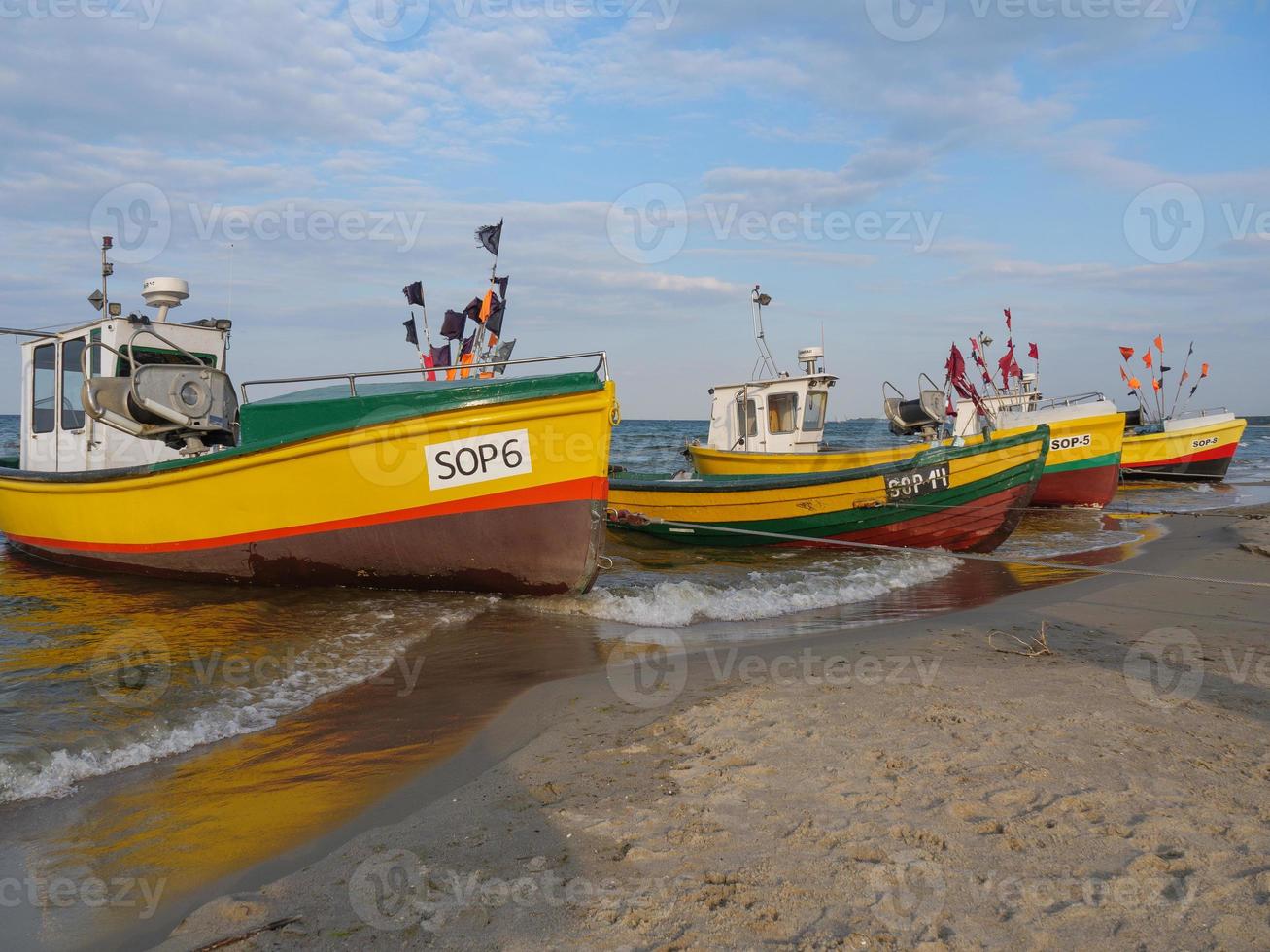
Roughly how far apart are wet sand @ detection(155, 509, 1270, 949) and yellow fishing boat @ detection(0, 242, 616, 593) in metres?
2.52

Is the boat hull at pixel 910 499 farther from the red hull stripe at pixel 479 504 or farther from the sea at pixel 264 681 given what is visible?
the red hull stripe at pixel 479 504

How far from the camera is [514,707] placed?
4.83m

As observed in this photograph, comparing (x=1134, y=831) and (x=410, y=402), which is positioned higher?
(x=410, y=402)

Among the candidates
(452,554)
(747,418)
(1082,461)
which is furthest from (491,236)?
(1082,461)

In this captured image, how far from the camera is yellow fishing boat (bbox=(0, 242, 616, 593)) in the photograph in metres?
7.25

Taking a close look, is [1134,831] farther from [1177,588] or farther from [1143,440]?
[1143,440]

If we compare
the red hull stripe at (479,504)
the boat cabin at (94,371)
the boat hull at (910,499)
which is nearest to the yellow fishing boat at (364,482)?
the red hull stripe at (479,504)

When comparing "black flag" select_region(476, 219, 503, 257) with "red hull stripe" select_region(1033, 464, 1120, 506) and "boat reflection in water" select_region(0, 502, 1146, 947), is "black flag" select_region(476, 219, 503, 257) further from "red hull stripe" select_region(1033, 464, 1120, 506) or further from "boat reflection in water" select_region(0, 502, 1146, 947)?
"red hull stripe" select_region(1033, 464, 1120, 506)

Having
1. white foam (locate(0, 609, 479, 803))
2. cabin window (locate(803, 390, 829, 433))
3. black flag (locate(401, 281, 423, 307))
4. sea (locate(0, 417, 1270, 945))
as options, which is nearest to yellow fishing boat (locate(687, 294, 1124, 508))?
cabin window (locate(803, 390, 829, 433))

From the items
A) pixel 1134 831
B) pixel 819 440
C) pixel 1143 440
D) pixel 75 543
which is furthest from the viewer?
pixel 1143 440

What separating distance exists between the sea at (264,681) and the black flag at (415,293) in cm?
385

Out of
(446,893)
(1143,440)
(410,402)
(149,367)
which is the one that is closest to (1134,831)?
(446,893)

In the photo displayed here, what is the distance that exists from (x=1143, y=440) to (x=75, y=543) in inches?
1012

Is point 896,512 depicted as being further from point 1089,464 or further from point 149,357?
point 149,357
